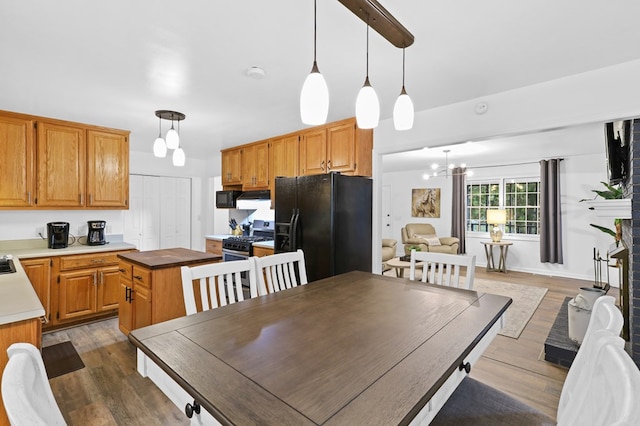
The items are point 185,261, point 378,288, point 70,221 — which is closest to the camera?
point 378,288

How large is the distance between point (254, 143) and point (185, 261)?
97.4 inches

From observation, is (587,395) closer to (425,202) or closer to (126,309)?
(126,309)

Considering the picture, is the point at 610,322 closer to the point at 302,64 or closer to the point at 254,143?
the point at 302,64

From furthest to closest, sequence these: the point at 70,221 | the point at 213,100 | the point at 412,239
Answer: the point at 412,239 < the point at 70,221 < the point at 213,100

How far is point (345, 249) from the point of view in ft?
10.3

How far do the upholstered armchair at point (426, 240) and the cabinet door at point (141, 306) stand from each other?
5185 mm

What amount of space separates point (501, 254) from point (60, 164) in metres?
7.45

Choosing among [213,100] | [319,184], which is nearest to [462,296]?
[319,184]

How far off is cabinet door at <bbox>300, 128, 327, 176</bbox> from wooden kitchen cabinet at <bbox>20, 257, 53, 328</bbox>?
287 cm

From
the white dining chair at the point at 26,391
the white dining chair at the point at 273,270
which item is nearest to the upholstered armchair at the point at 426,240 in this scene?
the white dining chair at the point at 273,270

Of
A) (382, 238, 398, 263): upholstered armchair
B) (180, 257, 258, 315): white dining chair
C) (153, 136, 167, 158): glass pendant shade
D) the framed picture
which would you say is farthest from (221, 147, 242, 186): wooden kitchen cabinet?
the framed picture

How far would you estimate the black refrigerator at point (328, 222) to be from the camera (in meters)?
3.04

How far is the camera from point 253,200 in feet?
16.0

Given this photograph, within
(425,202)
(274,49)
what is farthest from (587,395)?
(425,202)
